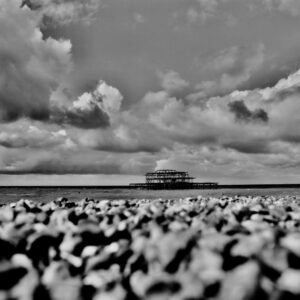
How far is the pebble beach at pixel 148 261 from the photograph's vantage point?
7.52 feet

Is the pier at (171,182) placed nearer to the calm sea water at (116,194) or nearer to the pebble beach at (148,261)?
the calm sea water at (116,194)

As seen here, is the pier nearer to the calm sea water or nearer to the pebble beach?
the calm sea water

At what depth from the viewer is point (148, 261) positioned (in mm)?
2840

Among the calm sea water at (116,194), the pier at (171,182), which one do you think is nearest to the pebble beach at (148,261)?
the calm sea water at (116,194)

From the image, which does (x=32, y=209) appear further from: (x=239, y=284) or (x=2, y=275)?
(x=239, y=284)

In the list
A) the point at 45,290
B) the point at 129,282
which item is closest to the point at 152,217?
the point at 129,282

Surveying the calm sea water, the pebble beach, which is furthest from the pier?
the pebble beach

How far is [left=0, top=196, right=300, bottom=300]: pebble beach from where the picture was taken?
90.3 inches

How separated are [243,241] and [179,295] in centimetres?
79

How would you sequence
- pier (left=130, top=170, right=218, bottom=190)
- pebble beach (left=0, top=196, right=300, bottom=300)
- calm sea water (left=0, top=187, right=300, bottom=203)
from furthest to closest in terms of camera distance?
pier (left=130, top=170, right=218, bottom=190) < calm sea water (left=0, top=187, right=300, bottom=203) < pebble beach (left=0, top=196, right=300, bottom=300)

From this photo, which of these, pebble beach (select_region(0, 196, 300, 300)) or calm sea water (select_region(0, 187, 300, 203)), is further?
calm sea water (select_region(0, 187, 300, 203))

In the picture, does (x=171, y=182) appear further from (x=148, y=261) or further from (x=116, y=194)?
(x=148, y=261)

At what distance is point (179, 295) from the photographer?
87.9 inches

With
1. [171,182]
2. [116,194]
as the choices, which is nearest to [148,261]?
[116,194]
